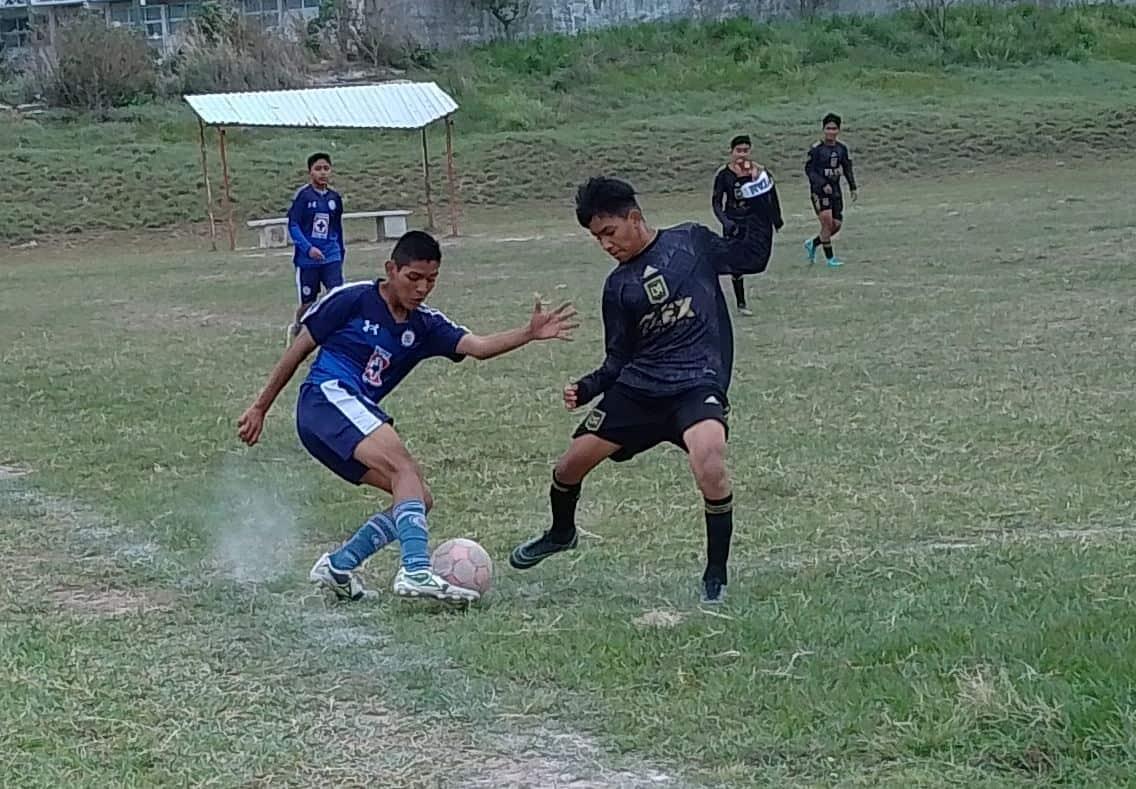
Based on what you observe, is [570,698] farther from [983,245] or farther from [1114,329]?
[983,245]

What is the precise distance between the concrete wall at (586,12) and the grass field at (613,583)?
3307cm

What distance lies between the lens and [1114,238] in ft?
69.8

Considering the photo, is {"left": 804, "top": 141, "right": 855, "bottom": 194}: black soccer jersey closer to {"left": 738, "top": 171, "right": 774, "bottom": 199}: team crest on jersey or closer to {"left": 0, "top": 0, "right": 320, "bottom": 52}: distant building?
{"left": 738, "top": 171, "right": 774, "bottom": 199}: team crest on jersey

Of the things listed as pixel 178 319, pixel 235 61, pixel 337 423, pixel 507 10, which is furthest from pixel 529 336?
pixel 507 10

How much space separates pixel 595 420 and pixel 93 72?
3652 centimetres

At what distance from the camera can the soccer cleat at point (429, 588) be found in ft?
20.5

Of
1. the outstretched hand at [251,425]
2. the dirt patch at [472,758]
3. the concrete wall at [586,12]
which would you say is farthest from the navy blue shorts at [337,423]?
the concrete wall at [586,12]

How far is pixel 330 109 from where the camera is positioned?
97.1ft

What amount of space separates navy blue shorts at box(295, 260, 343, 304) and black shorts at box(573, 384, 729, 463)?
9.64 m

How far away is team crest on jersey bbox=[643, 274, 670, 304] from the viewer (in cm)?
627

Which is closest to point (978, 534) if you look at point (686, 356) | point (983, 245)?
point (686, 356)

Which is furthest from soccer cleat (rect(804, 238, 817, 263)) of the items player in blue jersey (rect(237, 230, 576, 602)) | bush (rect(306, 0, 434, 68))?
bush (rect(306, 0, 434, 68))

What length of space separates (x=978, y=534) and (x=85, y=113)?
3554 centimetres

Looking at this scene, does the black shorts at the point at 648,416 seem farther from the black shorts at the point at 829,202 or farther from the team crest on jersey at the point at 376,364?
the black shorts at the point at 829,202
